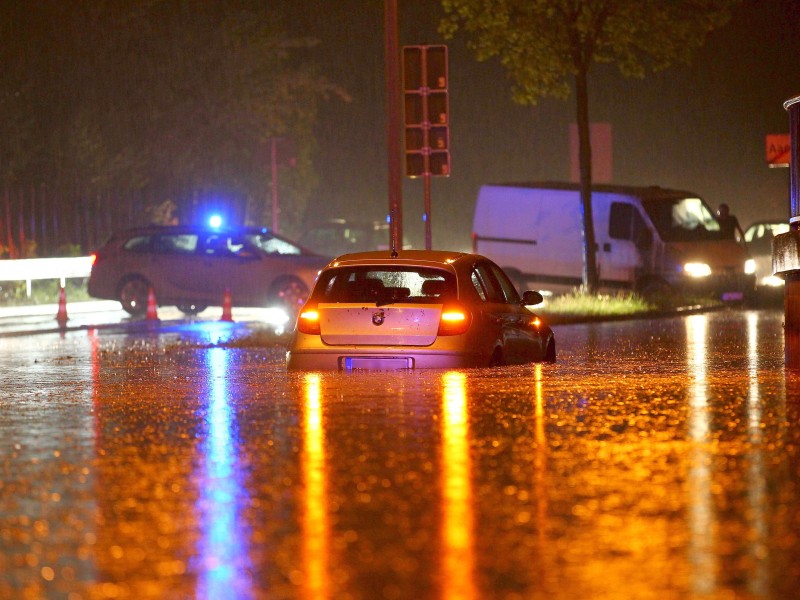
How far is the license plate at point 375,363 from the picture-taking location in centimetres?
1605

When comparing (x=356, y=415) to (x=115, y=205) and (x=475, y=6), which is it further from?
(x=115, y=205)

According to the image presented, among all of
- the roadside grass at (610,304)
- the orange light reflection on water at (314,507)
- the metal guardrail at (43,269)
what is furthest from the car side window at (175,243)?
the orange light reflection on water at (314,507)

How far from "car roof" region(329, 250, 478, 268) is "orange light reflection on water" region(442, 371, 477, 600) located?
1.66 metres

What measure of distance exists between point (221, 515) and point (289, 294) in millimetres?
21746

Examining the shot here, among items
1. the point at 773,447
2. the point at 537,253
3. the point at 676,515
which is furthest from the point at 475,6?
the point at 676,515

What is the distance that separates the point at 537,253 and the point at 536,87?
3194 mm

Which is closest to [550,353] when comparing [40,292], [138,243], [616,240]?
[616,240]

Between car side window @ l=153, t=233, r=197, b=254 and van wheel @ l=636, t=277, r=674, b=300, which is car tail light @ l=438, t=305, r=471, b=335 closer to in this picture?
van wheel @ l=636, t=277, r=674, b=300

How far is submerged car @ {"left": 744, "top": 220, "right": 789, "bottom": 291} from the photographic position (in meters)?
36.2

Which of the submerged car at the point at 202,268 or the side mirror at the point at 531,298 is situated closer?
the side mirror at the point at 531,298

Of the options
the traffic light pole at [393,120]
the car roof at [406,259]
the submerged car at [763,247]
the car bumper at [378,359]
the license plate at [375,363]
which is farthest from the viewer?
the submerged car at [763,247]

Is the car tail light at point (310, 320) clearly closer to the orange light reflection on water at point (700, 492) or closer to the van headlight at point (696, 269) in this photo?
the orange light reflection on water at point (700, 492)

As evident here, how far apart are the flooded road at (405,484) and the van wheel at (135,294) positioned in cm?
1407

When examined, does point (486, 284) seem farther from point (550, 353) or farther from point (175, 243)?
point (175, 243)
